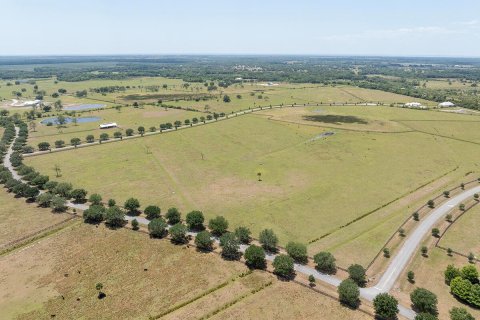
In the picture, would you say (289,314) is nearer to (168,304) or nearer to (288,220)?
(168,304)

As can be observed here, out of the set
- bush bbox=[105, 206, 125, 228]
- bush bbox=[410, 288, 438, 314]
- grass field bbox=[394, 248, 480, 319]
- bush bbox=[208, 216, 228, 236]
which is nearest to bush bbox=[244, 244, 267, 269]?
bush bbox=[208, 216, 228, 236]

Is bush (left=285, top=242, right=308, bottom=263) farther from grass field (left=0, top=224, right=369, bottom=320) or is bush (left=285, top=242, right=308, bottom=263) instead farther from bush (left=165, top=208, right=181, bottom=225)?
bush (left=165, top=208, right=181, bottom=225)

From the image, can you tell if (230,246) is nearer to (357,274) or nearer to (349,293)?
(349,293)

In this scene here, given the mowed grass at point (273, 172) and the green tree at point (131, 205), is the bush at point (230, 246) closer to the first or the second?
the mowed grass at point (273, 172)

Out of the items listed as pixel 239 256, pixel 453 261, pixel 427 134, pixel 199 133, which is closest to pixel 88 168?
pixel 199 133

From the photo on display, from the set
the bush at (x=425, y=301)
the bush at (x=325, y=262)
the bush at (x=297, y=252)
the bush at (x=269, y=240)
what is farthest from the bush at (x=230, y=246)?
the bush at (x=425, y=301)

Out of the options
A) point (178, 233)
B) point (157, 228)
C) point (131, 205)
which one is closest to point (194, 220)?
point (178, 233)
